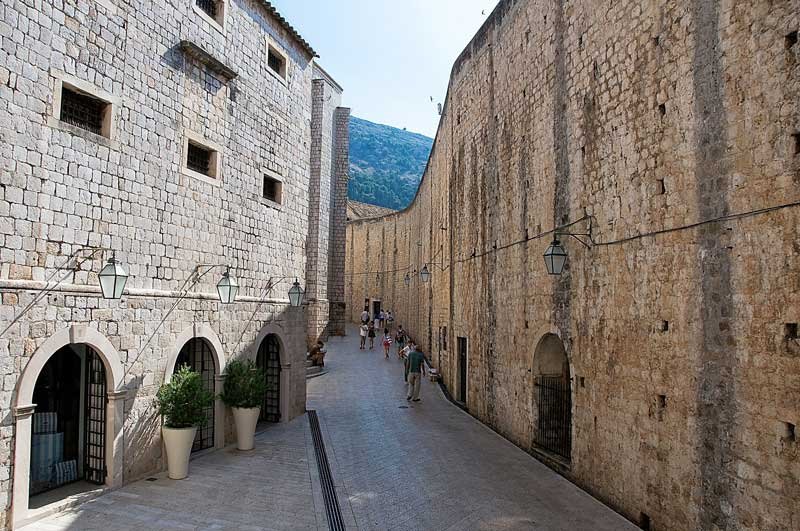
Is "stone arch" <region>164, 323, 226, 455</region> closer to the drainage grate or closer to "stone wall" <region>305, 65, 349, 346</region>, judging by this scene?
the drainage grate

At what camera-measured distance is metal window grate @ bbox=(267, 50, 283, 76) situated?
12652 mm

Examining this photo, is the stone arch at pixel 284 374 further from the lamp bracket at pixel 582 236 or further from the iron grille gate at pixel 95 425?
the lamp bracket at pixel 582 236

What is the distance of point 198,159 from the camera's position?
33.2 feet

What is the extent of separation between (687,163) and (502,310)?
6.29 m

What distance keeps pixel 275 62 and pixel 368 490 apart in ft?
31.9

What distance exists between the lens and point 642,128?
7.12m

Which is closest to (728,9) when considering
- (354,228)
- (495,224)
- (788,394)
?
(788,394)

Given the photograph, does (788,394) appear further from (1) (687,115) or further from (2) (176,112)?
(2) (176,112)

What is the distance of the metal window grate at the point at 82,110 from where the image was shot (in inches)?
290

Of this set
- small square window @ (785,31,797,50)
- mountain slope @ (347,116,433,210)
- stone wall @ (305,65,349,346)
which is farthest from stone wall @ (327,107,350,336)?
mountain slope @ (347,116,433,210)

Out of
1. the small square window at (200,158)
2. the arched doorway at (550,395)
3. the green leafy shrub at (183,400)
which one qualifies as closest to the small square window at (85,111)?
the small square window at (200,158)

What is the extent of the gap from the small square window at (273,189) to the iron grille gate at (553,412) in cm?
692

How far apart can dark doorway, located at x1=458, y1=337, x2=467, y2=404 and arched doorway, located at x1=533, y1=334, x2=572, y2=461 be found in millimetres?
5283

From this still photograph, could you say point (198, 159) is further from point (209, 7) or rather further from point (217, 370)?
point (217, 370)
